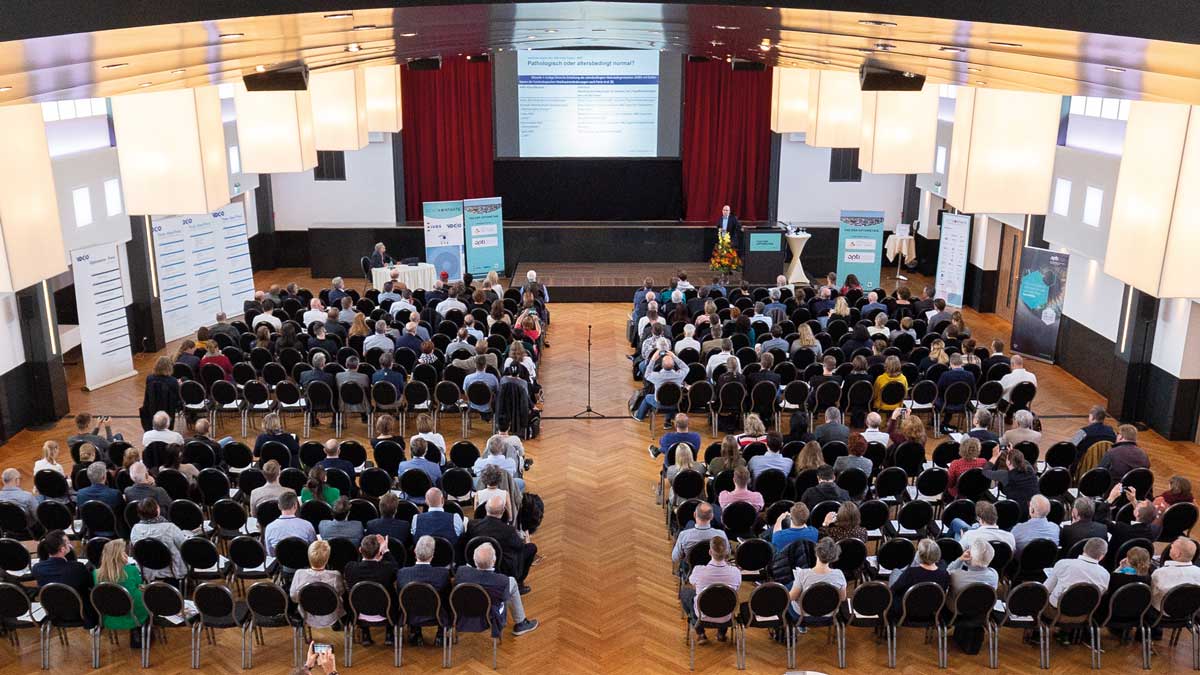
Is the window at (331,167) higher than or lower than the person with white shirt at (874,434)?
higher

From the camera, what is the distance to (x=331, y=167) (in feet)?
77.5

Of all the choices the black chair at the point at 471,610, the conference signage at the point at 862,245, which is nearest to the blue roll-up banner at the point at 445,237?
the conference signage at the point at 862,245

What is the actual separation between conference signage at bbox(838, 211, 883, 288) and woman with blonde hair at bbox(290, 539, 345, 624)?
1477 centimetres

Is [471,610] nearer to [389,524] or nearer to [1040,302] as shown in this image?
[389,524]

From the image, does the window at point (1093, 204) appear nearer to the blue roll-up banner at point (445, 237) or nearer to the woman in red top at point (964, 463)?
the woman in red top at point (964, 463)

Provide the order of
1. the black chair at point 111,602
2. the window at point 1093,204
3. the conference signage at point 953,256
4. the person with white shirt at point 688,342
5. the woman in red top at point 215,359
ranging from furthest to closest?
the conference signage at point 953,256, the window at point 1093,204, the person with white shirt at point 688,342, the woman in red top at point 215,359, the black chair at point 111,602

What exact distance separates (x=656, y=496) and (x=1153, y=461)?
6401mm

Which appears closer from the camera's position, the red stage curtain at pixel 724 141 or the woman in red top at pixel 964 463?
the woman in red top at pixel 964 463

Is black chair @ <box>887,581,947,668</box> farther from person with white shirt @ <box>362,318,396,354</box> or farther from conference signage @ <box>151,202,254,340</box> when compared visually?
conference signage @ <box>151,202,254,340</box>

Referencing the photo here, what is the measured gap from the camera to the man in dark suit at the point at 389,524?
8.51 m

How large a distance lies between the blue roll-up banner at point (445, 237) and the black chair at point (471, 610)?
13766 millimetres

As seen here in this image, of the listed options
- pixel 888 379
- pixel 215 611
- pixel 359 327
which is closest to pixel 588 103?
pixel 359 327

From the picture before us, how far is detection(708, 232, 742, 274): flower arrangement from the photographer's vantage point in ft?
69.7

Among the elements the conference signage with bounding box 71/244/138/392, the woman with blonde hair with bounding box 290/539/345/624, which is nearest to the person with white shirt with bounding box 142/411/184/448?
the woman with blonde hair with bounding box 290/539/345/624
